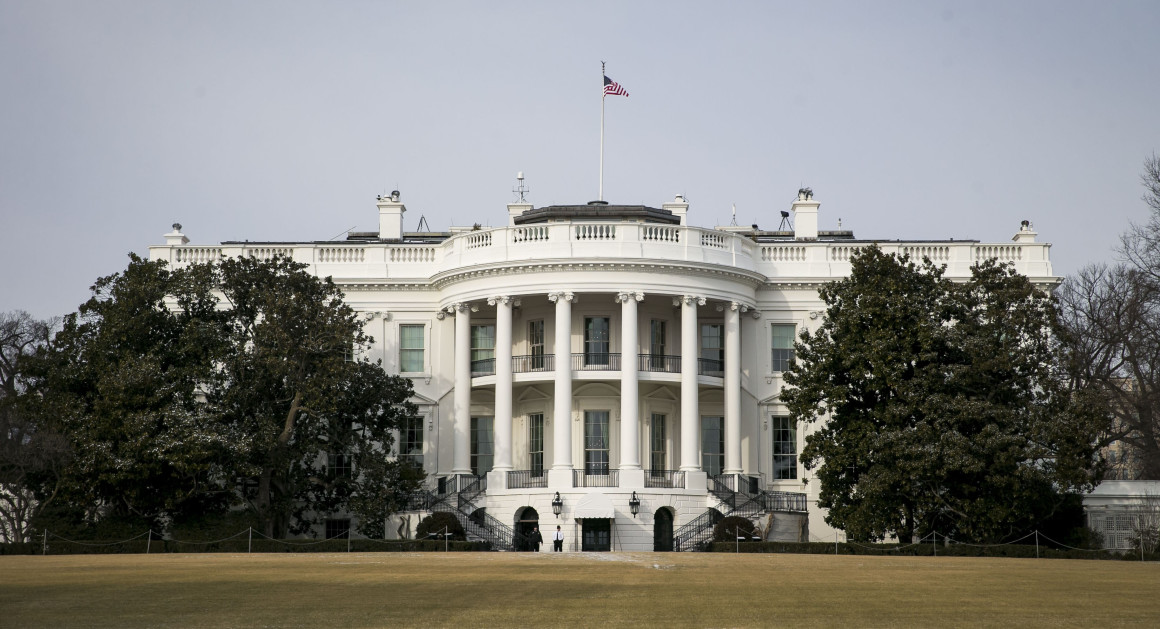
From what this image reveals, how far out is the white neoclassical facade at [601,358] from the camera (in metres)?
46.8

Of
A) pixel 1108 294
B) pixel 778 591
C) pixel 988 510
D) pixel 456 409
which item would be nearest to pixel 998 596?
pixel 778 591

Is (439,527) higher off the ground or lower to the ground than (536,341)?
lower

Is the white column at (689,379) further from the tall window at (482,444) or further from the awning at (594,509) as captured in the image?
the tall window at (482,444)

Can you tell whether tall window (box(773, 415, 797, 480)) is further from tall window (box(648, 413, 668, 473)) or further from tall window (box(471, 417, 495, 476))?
tall window (box(471, 417, 495, 476))

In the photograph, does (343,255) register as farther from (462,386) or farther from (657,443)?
(657,443)

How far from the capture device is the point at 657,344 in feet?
168

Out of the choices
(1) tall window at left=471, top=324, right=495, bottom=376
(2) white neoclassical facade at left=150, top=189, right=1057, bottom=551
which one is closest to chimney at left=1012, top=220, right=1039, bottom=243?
(2) white neoclassical facade at left=150, top=189, right=1057, bottom=551

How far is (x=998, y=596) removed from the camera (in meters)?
24.4

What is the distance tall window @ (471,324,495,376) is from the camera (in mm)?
51656

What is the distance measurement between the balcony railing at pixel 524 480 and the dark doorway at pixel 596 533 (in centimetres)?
221

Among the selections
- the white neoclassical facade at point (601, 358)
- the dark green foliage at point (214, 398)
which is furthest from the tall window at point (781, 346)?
the dark green foliage at point (214, 398)

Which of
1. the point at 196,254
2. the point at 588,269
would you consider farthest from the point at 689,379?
the point at 196,254

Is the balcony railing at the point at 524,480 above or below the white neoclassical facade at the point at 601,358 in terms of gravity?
below

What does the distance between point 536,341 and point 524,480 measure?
5.85m
